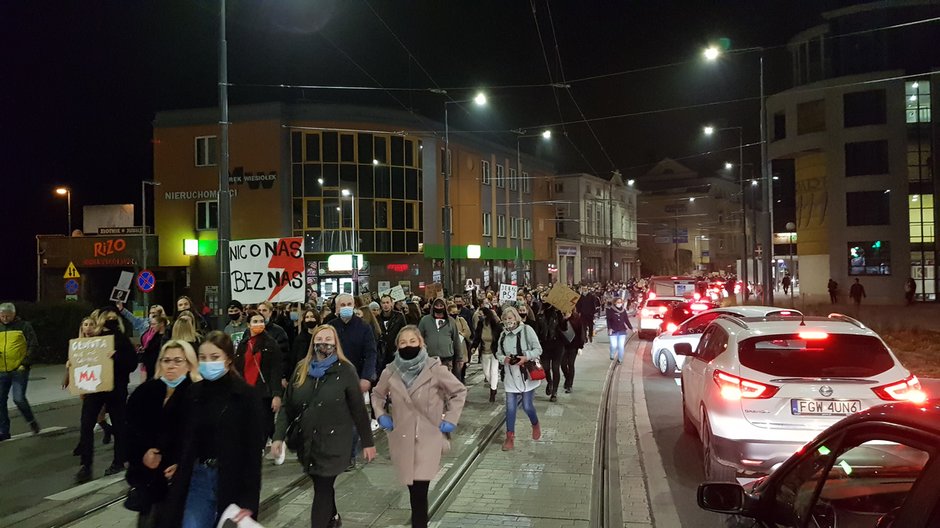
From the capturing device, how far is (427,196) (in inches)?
1635

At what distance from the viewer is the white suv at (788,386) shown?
19.2 ft

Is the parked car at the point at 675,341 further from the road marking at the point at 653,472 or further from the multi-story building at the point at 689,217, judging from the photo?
the multi-story building at the point at 689,217

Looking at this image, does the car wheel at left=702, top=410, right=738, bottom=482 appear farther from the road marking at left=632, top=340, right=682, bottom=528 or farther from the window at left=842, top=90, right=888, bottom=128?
the window at left=842, top=90, right=888, bottom=128

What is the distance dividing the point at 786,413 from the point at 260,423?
4356mm

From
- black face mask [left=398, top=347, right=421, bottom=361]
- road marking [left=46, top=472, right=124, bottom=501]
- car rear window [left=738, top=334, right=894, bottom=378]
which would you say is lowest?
road marking [left=46, top=472, right=124, bottom=501]

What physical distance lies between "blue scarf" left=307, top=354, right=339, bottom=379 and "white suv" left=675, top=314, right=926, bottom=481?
334cm

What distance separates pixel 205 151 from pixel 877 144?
38.1m

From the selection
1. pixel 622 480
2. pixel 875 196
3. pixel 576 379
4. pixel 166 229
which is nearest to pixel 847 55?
pixel 875 196

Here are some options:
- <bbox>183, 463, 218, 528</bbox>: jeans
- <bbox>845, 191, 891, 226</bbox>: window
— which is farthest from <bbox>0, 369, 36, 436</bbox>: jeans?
<bbox>845, 191, 891, 226</bbox>: window

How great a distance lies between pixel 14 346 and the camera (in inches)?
354

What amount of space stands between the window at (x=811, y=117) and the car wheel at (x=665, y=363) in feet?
112

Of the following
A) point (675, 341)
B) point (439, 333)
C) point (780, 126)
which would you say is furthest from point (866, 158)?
point (439, 333)

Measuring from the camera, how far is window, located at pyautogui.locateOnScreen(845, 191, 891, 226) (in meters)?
40.8

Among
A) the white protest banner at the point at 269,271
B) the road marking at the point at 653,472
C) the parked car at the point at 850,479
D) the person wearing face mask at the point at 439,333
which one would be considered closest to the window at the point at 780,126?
the road marking at the point at 653,472
